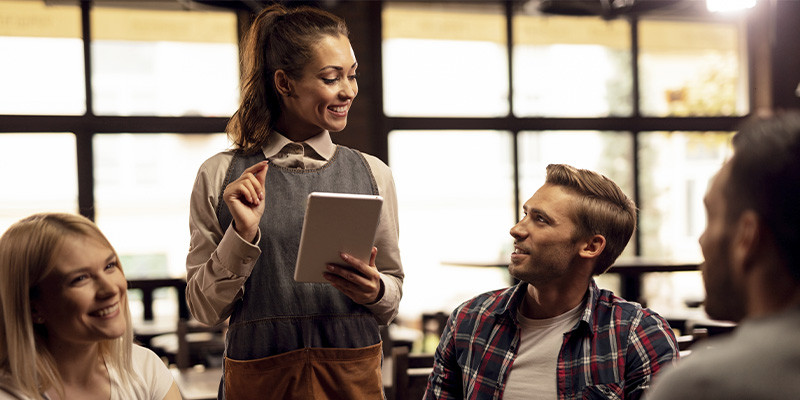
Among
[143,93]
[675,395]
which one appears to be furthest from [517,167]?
[675,395]

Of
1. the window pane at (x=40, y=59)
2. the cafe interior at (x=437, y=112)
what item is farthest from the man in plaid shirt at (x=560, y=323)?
the window pane at (x=40, y=59)

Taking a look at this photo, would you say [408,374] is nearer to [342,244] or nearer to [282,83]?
[342,244]

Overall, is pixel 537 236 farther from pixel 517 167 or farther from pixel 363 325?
Result: pixel 517 167

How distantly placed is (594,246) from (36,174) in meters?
4.39

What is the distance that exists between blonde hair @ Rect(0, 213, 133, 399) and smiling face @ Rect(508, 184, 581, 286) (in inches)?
39.0

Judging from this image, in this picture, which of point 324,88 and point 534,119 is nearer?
point 324,88

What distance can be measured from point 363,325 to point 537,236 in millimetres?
505

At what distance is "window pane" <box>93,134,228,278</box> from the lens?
214 inches

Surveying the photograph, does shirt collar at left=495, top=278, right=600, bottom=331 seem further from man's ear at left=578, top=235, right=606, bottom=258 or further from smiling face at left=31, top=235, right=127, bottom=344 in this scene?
smiling face at left=31, top=235, right=127, bottom=344

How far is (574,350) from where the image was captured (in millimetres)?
1886

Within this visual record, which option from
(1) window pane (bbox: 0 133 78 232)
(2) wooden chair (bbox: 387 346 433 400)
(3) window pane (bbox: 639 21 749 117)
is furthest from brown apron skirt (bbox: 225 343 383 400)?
(3) window pane (bbox: 639 21 749 117)

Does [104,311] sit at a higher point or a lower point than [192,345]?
higher

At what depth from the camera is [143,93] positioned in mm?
5469

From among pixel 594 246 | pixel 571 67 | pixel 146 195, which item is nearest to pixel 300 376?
pixel 594 246
